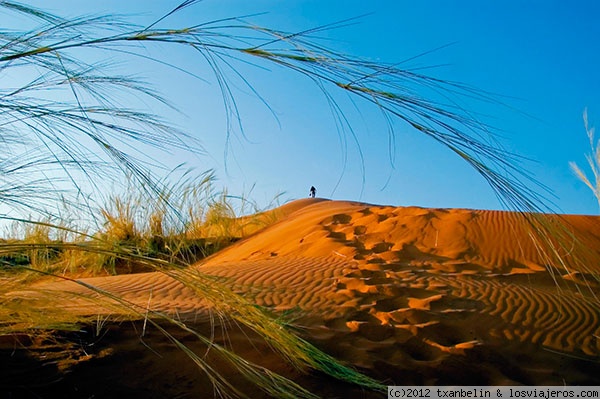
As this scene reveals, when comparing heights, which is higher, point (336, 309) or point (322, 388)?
point (336, 309)

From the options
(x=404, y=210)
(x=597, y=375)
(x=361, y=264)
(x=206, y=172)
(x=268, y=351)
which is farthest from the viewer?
(x=206, y=172)

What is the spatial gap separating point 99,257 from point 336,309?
4.48 meters

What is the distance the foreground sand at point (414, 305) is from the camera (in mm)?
2359

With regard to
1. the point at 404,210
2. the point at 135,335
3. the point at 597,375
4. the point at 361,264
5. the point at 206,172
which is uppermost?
the point at 206,172

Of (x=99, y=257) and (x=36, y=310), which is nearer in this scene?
(x=36, y=310)

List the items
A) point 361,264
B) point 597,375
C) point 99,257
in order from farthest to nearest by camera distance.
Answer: point 99,257, point 361,264, point 597,375

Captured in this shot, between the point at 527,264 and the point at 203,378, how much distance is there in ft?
10.9

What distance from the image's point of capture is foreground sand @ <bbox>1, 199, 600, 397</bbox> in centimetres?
236

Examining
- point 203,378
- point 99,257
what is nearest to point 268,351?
point 203,378

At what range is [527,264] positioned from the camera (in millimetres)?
4500

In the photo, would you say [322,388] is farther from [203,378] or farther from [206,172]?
[206,172]

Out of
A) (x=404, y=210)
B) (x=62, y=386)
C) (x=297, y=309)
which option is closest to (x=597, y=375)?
(x=297, y=309)

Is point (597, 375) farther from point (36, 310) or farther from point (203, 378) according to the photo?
point (36, 310)

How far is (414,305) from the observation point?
326 centimetres
